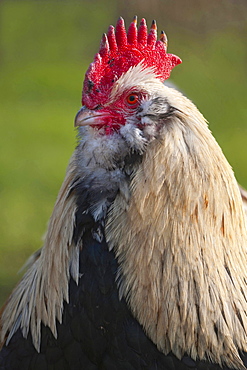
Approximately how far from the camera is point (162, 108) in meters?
2.09

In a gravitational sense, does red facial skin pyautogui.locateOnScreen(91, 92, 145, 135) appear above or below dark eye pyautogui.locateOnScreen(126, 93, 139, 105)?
below

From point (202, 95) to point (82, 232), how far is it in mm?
7177

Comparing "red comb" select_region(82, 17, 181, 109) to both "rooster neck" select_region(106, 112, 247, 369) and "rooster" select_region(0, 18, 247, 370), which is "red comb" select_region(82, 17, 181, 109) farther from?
"rooster neck" select_region(106, 112, 247, 369)

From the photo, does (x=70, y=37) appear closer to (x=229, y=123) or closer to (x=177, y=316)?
(x=229, y=123)

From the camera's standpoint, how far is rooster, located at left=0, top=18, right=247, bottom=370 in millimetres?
2059

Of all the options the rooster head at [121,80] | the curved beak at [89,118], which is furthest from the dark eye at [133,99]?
the curved beak at [89,118]

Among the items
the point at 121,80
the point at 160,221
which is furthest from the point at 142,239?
the point at 121,80

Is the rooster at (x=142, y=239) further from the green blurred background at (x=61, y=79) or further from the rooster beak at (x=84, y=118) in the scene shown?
the green blurred background at (x=61, y=79)

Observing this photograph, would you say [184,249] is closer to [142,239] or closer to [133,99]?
[142,239]

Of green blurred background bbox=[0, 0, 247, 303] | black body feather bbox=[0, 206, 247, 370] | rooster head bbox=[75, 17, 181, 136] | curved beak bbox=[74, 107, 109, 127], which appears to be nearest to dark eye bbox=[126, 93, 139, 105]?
rooster head bbox=[75, 17, 181, 136]

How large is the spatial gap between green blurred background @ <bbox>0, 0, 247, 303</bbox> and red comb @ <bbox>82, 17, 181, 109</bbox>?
12.0 ft

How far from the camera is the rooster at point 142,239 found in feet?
6.75

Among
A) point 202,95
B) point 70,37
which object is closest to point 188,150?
point 202,95

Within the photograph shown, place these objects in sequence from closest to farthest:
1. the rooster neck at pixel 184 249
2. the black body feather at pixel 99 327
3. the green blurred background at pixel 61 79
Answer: the rooster neck at pixel 184 249, the black body feather at pixel 99 327, the green blurred background at pixel 61 79
